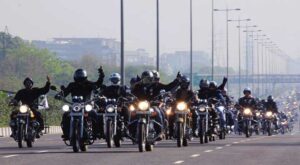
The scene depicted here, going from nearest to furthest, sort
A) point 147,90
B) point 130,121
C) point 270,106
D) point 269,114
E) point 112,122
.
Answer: point 130,121, point 112,122, point 147,90, point 269,114, point 270,106

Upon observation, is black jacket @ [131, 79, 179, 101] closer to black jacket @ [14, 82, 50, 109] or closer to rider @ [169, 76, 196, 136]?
black jacket @ [14, 82, 50, 109]

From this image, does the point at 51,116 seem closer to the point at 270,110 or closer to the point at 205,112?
the point at 270,110

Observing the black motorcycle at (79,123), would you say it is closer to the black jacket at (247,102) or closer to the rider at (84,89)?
the rider at (84,89)

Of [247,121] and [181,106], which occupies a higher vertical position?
[181,106]

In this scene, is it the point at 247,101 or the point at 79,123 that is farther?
the point at 247,101

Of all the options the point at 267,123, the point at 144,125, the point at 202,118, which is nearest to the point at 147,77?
the point at 144,125

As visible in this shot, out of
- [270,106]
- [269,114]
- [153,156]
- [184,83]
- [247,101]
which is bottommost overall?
[153,156]

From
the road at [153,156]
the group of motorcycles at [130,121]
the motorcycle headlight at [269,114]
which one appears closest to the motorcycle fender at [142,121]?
the group of motorcycles at [130,121]

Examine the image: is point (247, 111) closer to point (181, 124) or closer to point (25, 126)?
point (181, 124)

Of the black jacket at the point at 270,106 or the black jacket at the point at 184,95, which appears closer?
the black jacket at the point at 184,95

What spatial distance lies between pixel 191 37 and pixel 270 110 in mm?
25086

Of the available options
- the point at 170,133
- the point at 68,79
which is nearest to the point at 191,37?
the point at 170,133

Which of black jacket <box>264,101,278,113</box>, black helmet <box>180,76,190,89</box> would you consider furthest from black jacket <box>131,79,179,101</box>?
black jacket <box>264,101,278,113</box>

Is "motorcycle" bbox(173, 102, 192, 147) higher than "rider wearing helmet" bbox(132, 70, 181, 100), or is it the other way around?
Answer: "rider wearing helmet" bbox(132, 70, 181, 100)
